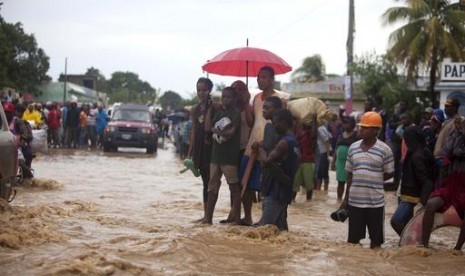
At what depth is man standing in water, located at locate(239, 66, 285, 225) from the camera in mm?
8102

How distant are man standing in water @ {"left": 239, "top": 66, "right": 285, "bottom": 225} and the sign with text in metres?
12.6

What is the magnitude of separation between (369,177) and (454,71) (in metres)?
13.8

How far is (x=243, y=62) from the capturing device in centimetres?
969

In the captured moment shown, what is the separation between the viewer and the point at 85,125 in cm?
2711

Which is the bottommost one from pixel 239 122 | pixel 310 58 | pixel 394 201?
pixel 394 201

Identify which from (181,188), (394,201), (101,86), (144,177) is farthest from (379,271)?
(101,86)

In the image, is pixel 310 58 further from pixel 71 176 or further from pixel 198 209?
pixel 198 209

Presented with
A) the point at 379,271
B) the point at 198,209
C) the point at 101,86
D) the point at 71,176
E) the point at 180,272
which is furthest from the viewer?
the point at 101,86

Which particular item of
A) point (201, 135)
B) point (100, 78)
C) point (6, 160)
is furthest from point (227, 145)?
point (100, 78)

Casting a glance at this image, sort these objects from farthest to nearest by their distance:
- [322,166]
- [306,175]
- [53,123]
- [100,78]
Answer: [100,78] < [53,123] < [322,166] < [306,175]

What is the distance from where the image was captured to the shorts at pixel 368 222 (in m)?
6.96

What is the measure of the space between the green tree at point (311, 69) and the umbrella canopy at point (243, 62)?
44.2 meters

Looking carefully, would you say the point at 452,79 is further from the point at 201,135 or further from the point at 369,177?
the point at 369,177

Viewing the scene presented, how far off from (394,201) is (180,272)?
316 inches
